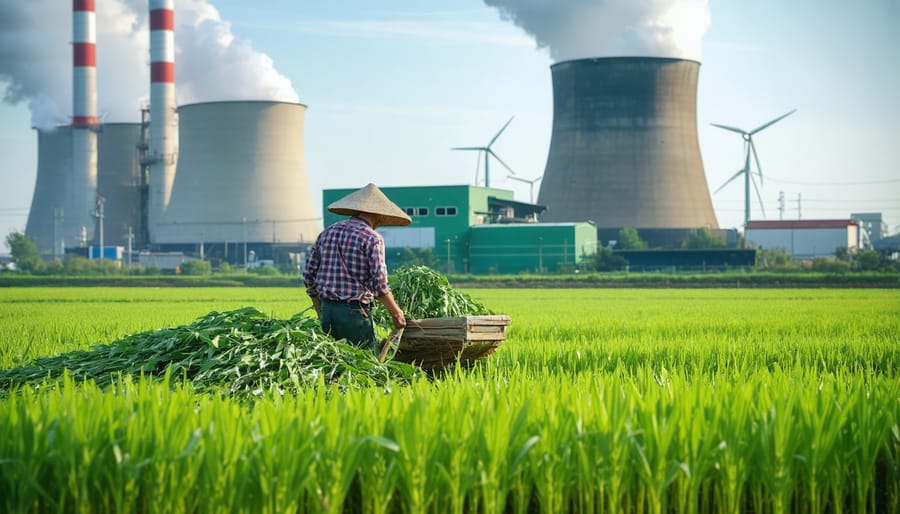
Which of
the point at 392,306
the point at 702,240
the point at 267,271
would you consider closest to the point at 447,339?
the point at 392,306

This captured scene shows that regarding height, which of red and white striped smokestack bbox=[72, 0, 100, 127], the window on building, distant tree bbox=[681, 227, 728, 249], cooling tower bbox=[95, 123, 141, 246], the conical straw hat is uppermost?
red and white striped smokestack bbox=[72, 0, 100, 127]

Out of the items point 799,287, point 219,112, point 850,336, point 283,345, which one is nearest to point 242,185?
point 219,112

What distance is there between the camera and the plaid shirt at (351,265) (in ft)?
16.8

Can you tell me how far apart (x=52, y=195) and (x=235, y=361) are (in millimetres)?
47930

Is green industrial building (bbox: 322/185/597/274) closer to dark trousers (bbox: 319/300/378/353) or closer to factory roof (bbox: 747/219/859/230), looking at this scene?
factory roof (bbox: 747/219/859/230)

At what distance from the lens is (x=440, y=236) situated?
147ft

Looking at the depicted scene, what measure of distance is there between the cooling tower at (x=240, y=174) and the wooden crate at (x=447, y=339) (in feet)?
112

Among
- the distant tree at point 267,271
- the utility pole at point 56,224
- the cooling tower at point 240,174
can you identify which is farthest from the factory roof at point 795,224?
the utility pole at point 56,224

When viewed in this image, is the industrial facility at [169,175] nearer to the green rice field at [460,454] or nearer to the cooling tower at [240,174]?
the cooling tower at [240,174]

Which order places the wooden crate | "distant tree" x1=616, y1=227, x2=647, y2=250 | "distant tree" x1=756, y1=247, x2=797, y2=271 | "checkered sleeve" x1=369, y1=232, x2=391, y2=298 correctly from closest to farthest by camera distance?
1. "checkered sleeve" x1=369, y1=232, x2=391, y2=298
2. the wooden crate
3. "distant tree" x1=616, y1=227, x2=647, y2=250
4. "distant tree" x1=756, y1=247, x2=797, y2=271

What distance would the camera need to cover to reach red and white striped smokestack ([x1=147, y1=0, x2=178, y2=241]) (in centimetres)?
4394

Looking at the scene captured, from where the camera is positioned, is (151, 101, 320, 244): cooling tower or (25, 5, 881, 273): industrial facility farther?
(151, 101, 320, 244): cooling tower

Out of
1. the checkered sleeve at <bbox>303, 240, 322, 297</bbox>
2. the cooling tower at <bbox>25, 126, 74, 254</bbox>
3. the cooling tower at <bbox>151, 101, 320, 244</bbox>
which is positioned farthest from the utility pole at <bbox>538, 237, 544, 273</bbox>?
the checkered sleeve at <bbox>303, 240, 322, 297</bbox>

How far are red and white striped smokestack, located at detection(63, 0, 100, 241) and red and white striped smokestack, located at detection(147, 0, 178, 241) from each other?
2.89 m
